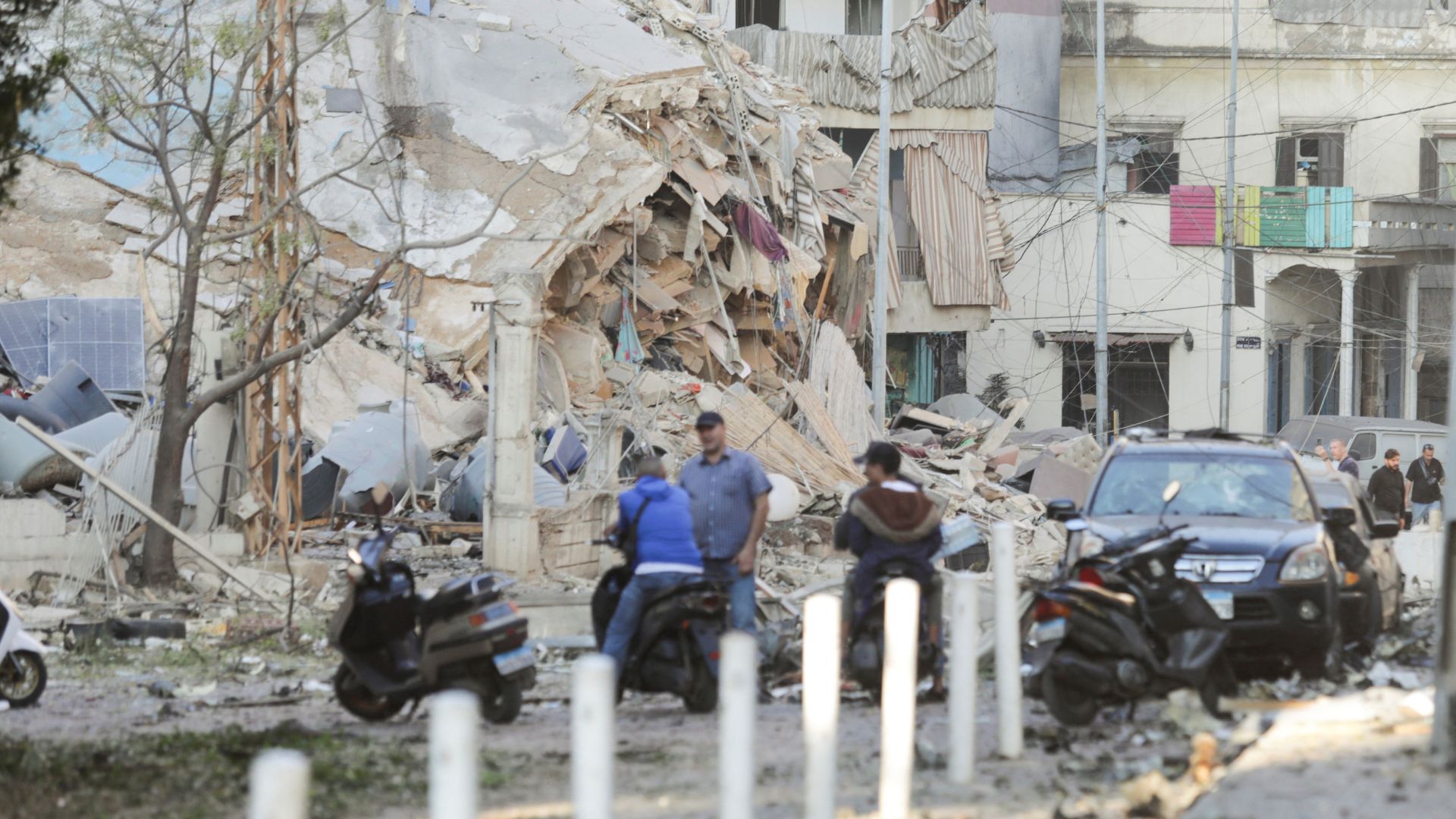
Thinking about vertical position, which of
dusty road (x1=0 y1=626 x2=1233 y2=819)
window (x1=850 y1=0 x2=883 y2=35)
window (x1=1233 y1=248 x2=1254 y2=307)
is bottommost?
dusty road (x1=0 y1=626 x2=1233 y2=819)

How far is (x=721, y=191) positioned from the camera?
25297mm

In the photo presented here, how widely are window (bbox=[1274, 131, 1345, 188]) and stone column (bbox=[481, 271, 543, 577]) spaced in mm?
31132

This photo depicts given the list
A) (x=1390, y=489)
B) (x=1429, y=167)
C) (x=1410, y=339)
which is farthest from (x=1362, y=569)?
(x=1429, y=167)

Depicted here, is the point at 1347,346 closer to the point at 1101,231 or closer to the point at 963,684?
the point at 1101,231

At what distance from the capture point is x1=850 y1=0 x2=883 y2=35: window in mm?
39312

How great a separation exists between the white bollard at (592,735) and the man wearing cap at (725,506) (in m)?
5.35

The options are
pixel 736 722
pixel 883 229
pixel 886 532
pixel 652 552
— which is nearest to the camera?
pixel 736 722

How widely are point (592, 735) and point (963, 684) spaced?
315cm

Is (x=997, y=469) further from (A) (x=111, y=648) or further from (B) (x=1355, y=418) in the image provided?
(A) (x=111, y=648)

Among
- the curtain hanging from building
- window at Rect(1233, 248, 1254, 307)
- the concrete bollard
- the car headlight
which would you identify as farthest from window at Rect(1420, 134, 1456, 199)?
the concrete bollard

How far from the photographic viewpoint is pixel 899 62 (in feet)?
119

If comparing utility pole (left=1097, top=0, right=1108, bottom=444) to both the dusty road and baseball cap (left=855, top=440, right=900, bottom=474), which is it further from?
baseball cap (left=855, top=440, right=900, bottom=474)

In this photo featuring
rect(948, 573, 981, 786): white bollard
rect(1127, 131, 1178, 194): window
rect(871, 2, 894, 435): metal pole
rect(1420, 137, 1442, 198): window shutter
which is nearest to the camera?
rect(948, 573, 981, 786): white bollard

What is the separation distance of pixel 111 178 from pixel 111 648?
13071 millimetres
